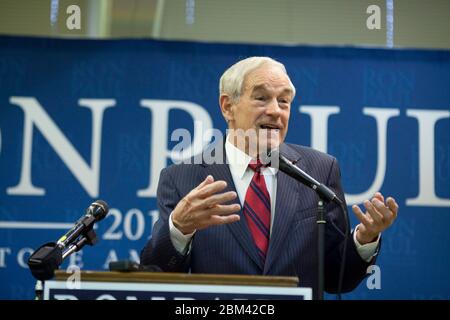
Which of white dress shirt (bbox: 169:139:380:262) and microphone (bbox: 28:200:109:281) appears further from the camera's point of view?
white dress shirt (bbox: 169:139:380:262)

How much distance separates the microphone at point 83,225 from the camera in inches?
88.9

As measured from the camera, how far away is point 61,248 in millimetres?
2230

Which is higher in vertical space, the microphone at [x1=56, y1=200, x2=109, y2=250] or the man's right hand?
the man's right hand

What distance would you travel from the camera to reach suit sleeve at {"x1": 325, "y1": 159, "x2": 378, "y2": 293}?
8.20 feet

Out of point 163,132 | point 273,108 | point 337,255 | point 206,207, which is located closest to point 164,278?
point 206,207

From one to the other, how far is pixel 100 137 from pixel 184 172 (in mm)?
1265

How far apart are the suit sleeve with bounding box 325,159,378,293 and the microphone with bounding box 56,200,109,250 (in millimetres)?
717

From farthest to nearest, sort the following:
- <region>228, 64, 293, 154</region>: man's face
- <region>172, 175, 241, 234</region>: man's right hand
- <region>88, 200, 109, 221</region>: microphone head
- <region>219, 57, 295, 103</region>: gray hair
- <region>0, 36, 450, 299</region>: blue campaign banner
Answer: <region>0, 36, 450, 299</region>: blue campaign banner
<region>219, 57, 295, 103</region>: gray hair
<region>228, 64, 293, 154</region>: man's face
<region>88, 200, 109, 221</region>: microphone head
<region>172, 175, 241, 234</region>: man's right hand

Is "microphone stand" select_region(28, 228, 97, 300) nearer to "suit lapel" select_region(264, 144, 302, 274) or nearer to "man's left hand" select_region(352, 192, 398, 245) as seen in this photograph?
"suit lapel" select_region(264, 144, 302, 274)

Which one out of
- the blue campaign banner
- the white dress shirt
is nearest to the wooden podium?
the white dress shirt

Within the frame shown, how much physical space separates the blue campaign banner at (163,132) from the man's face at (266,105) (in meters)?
1.09

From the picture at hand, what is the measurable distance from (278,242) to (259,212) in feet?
0.47

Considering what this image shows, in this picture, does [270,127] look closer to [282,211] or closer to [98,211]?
[282,211]

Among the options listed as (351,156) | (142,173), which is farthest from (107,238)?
(351,156)
